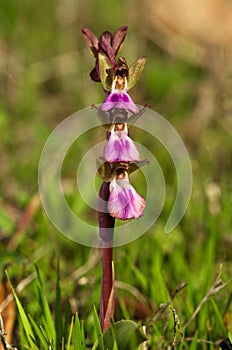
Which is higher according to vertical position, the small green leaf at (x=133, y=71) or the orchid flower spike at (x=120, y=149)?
the small green leaf at (x=133, y=71)

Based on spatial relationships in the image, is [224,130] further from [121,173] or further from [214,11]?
[121,173]

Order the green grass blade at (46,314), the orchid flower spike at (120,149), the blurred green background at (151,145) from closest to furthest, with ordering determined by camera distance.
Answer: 1. the orchid flower spike at (120,149)
2. the green grass blade at (46,314)
3. the blurred green background at (151,145)

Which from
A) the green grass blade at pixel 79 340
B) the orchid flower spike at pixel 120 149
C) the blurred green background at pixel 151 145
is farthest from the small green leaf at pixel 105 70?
the blurred green background at pixel 151 145

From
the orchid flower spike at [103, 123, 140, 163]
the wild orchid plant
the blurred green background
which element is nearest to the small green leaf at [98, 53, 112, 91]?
the wild orchid plant

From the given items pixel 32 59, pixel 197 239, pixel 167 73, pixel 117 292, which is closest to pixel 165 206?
pixel 197 239

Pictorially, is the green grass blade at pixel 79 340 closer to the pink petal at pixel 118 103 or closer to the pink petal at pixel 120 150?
the pink petal at pixel 120 150

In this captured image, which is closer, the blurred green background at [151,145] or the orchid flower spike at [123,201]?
the orchid flower spike at [123,201]

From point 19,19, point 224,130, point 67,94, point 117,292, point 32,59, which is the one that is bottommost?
point 117,292
